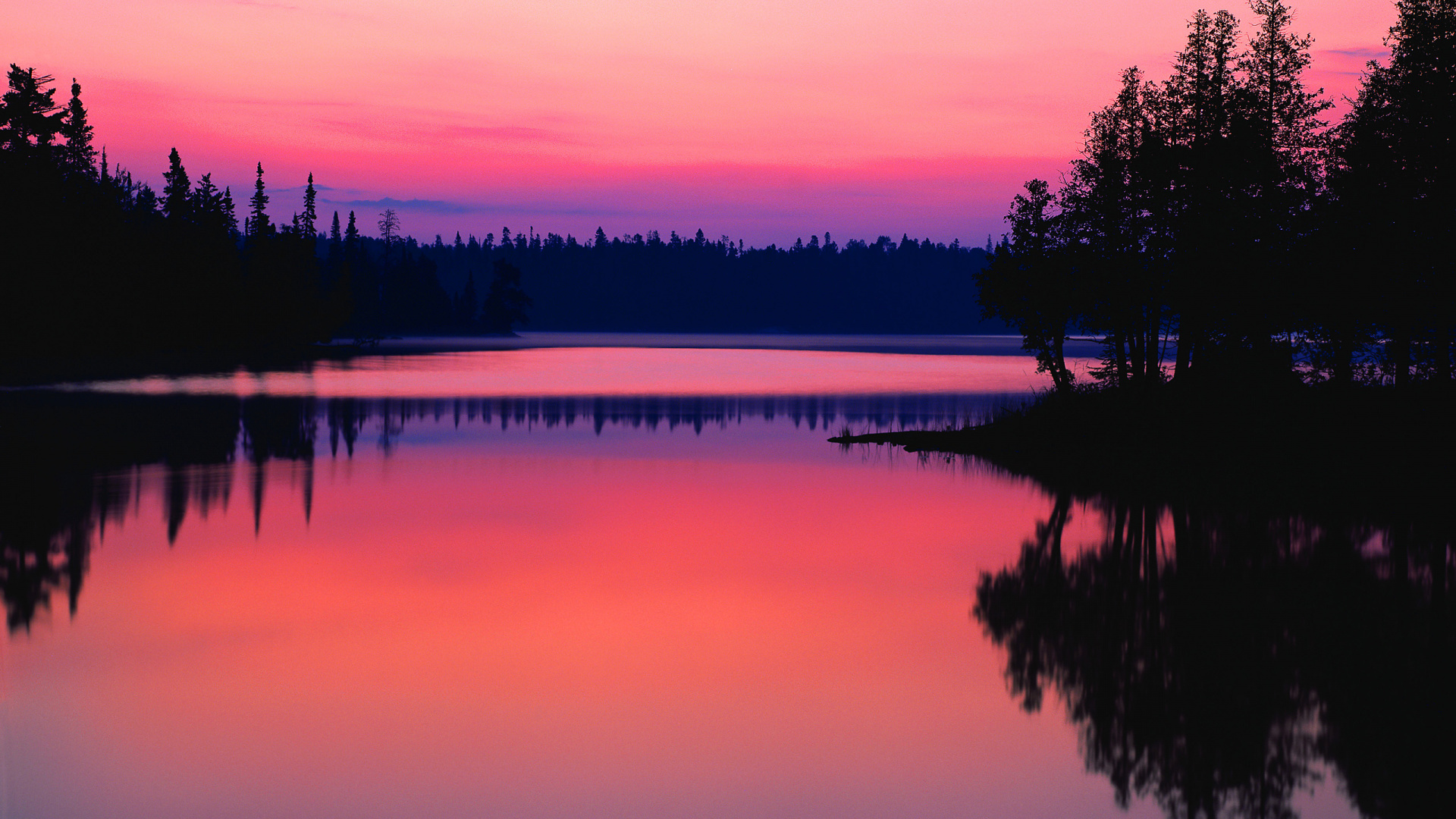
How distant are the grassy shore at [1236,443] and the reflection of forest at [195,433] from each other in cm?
1326

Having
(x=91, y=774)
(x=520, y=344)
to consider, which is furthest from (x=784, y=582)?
(x=520, y=344)

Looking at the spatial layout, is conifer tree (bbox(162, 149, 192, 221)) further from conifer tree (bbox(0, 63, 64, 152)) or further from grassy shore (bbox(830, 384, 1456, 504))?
grassy shore (bbox(830, 384, 1456, 504))

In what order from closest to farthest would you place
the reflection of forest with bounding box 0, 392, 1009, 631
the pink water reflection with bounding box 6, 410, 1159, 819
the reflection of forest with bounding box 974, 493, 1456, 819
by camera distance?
the pink water reflection with bounding box 6, 410, 1159, 819 → the reflection of forest with bounding box 974, 493, 1456, 819 → the reflection of forest with bounding box 0, 392, 1009, 631

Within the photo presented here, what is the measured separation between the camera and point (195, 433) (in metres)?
43.4

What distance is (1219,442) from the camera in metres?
34.0

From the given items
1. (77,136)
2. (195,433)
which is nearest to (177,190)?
(77,136)

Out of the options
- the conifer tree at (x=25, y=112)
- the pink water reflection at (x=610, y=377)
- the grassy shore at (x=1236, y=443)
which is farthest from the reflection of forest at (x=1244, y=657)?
the conifer tree at (x=25, y=112)

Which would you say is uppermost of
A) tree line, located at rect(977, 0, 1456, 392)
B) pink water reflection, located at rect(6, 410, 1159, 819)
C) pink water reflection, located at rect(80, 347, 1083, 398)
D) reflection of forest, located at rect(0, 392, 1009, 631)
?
tree line, located at rect(977, 0, 1456, 392)

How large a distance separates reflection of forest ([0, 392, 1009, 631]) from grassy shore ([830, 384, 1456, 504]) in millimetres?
13256

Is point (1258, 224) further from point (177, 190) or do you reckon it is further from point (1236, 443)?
point (177, 190)

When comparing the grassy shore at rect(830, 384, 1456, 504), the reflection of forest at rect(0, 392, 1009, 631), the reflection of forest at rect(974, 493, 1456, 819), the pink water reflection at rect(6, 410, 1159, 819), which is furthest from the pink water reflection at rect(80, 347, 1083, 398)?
the reflection of forest at rect(974, 493, 1456, 819)

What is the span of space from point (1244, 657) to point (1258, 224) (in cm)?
3261

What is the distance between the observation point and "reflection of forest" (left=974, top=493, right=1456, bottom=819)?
10.4 metres

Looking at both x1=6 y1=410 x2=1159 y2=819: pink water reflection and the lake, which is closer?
x1=6 y1=410 x2=1159 y2=819: pink water reflection
